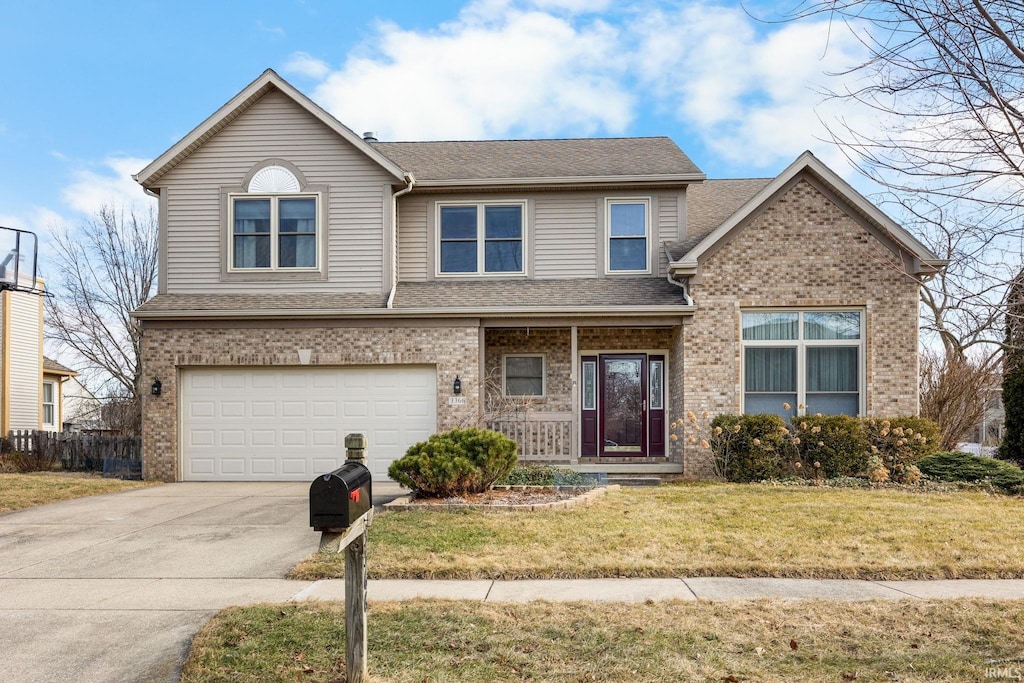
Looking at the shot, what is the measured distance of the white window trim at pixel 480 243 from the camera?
15984mm

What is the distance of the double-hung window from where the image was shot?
50.5 ft

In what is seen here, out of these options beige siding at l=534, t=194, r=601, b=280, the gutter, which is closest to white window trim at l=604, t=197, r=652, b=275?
beige siding at l=534, t=194, r=601, b=280

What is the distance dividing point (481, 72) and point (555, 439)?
717 centimetres

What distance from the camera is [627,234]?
15961 mm

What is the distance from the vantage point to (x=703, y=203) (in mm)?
17750

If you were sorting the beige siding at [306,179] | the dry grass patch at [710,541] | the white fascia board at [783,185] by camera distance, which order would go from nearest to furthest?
the dry grass patch at [710,541]
the white fascia board at [783,185]
the beige siding at [306,179]

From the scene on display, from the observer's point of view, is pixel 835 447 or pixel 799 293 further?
pixel 799 293

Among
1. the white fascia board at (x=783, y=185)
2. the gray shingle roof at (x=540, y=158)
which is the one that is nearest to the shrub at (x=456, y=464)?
the white fascia board at (x=783, y=185)

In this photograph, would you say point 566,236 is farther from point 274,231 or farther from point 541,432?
point 274,231

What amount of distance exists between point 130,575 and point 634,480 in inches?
364

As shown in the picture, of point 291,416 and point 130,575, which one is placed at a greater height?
point 291,416

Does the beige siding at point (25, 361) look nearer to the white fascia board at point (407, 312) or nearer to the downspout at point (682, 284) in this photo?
the white fascia board at point (407, 312)

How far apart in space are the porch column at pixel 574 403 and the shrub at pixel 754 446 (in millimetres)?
2716

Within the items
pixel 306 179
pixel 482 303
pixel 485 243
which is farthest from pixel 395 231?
pixel 482 303
